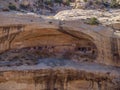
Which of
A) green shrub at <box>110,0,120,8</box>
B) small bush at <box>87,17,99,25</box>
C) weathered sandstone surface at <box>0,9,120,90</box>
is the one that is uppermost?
green shrub at <box>110,0,120,8</box>

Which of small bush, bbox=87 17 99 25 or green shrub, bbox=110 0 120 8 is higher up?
green shrub, bbox=110 0 120 8

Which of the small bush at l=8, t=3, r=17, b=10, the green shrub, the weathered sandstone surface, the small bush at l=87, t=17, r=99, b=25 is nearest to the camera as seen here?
the weathered sandstone surface

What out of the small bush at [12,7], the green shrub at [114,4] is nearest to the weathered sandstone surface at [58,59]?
the small bush at [12,7]

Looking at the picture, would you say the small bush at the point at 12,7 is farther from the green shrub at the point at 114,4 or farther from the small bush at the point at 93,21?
the green shrub at the point at 114,4

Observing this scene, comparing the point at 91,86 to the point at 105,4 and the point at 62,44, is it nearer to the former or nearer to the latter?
the point at 62,44

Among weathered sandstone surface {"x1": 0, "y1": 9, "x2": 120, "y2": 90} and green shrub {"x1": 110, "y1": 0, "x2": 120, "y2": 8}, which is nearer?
weathered sandstone surface {"x1": 0, "y1": 9, "x2": 120, "y2": 90}

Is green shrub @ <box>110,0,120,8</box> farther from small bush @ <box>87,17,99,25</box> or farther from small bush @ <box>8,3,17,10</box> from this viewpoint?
small bush @ <box>8,3,17,10</box>

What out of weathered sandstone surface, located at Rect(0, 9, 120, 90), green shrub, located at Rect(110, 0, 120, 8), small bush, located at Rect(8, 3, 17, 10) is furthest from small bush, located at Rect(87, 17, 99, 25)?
small bush, located at Rect(8, 3, 17, 10)

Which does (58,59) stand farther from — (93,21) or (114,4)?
(114,4)

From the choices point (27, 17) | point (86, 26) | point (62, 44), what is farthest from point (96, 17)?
point (27, 17)
